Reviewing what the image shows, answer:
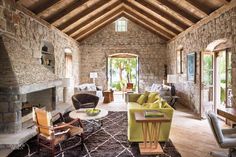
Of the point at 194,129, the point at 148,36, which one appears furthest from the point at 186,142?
the point at 148,36

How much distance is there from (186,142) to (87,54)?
8.01 metres

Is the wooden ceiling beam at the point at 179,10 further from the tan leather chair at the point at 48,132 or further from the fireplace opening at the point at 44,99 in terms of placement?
the tan leather chair at the point at 48,132

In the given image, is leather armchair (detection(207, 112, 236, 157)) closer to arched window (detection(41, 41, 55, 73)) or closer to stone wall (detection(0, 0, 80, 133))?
stone wall (detection(0, 0, 80, 133))

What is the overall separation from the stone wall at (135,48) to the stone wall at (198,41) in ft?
3.76

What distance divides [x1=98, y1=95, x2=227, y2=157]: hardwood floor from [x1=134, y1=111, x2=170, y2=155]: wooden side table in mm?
462

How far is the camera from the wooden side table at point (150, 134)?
3.25 meters

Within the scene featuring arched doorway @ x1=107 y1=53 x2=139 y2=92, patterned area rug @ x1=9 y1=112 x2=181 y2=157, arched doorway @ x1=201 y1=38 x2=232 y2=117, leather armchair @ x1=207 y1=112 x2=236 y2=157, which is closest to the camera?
leather armchair @ x1=207 y1=112 x2=236 y2=157

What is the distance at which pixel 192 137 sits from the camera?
4.23m

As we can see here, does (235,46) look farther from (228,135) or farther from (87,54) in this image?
(87,54)

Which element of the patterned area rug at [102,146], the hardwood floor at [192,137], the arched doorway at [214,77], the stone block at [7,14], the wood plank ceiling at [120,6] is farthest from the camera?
the arched doorway at [214,77]

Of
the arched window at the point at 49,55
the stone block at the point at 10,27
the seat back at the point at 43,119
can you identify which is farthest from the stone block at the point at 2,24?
the arched window at the point at 49,55

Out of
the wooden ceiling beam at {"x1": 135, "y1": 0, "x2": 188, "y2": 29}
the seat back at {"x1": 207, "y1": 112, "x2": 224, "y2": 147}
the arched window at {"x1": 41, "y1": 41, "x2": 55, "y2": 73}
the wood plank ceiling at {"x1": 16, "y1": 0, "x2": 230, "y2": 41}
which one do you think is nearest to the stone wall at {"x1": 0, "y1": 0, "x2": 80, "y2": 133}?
the wood plank ceiling at {"x1": 16, "y1": 0, "x2": 230, "y2": 41}

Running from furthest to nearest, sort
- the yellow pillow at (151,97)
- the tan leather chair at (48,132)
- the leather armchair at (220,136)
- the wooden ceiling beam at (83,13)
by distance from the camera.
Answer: the wooden ceiling beam at (83,13) < the yellow pillow at (151,97) < the tan leather chair at (48,132) < the leather armchair at (220,136)

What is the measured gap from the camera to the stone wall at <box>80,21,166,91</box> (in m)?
10.7
